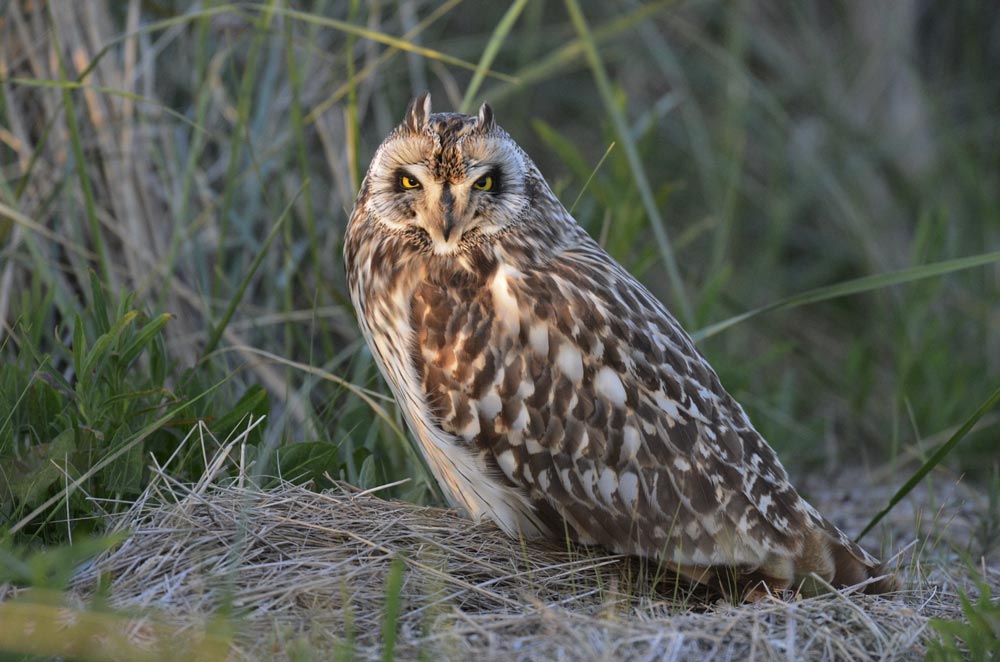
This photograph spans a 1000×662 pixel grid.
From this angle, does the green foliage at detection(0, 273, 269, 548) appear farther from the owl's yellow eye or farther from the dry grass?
the owl's yellow eye

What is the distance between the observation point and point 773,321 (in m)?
5.79

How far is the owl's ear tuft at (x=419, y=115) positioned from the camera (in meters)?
2.68

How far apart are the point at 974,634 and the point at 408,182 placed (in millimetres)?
1573

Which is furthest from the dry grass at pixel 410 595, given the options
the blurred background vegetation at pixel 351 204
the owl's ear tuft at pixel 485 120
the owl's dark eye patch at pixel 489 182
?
the owl's ear tuft at pixel 485 120

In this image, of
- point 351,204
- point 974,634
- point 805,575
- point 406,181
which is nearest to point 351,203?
point 351,204

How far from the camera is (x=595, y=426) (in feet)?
8.63

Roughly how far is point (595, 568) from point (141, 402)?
3.79 ft

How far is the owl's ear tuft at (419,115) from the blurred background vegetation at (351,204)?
0.55m

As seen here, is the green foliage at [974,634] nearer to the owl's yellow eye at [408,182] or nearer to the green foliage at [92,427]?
the owl's yellow eye at [408,182]

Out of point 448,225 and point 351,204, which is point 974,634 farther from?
point 351,204

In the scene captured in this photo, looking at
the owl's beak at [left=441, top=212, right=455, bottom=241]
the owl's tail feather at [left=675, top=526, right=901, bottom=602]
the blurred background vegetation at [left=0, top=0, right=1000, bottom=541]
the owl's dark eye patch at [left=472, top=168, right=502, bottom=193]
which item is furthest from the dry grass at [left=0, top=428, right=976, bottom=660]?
the owl's dark eye patch at [left=472, top=168, right=502, bottom=193]

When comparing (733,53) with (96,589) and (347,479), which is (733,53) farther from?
(96,589)

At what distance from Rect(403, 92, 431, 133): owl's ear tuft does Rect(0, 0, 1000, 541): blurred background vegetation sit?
21.5 inches

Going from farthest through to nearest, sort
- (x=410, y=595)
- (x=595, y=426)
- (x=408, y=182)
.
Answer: (x=408, y=182), (x=595, y=426), (x=410, y=595)
